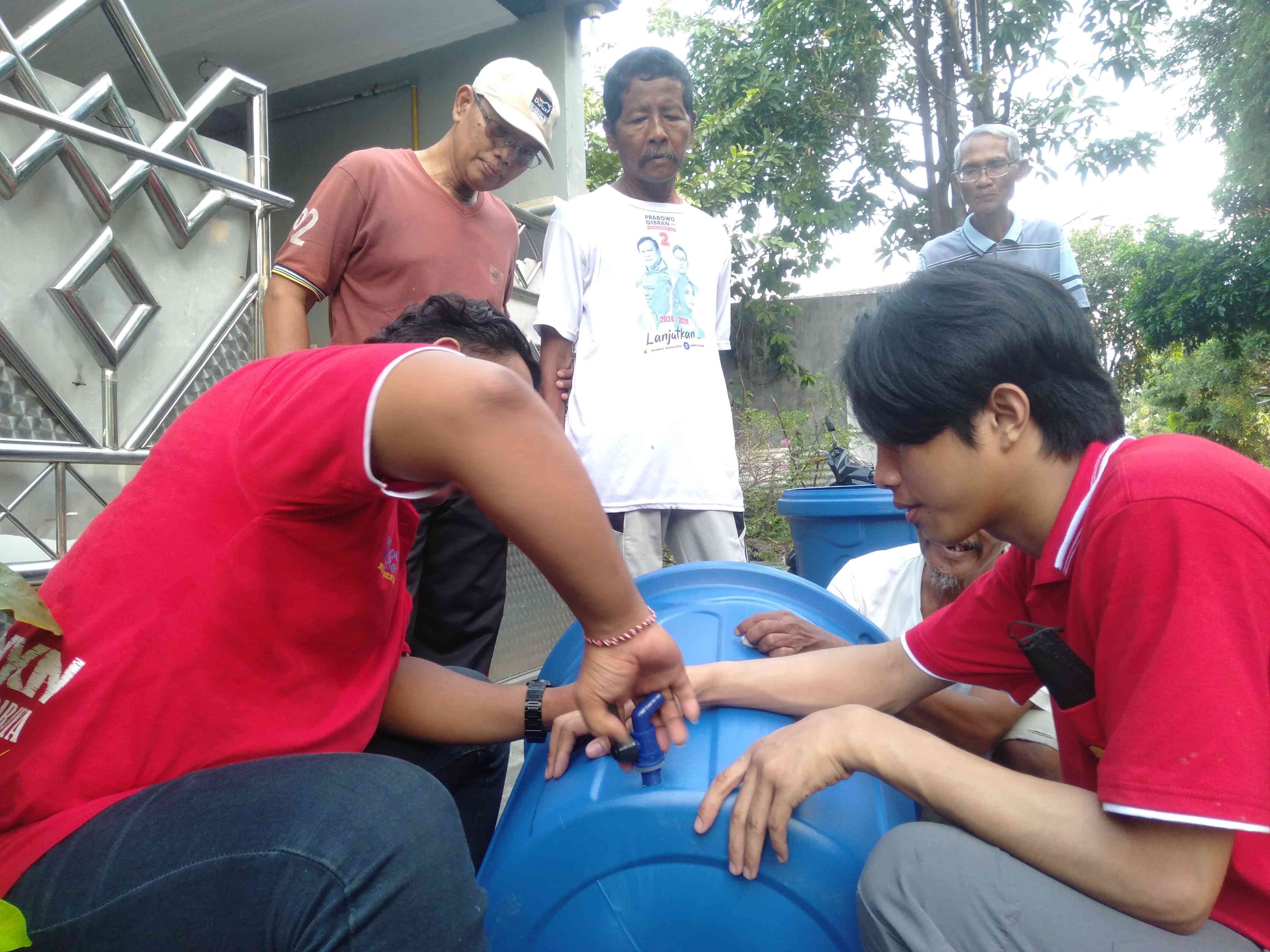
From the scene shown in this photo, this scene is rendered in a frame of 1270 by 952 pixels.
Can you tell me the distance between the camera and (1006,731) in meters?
1.87

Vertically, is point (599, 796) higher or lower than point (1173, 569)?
lower

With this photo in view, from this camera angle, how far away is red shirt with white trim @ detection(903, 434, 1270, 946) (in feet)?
2.98

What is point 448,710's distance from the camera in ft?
5.10

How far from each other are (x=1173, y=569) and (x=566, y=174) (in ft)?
15.5

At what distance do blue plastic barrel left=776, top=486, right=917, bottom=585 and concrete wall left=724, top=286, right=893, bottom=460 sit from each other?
4.16 m

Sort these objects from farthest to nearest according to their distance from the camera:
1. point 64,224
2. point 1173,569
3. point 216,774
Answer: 1. point 64,224
2. point 216,774
3. point 1173,569

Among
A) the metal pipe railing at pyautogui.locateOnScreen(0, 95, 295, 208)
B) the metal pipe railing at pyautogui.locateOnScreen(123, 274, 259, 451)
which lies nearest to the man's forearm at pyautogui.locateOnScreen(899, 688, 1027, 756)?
the metal pipe railing at pyautogui.locateOnScreen(123, 274, 259, 451)

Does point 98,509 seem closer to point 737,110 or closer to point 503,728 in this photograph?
point 503,728

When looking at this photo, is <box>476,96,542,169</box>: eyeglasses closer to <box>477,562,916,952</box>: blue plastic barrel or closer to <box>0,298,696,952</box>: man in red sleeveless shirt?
<box>0,298,696,952</box>: man in red sleeveless shirt

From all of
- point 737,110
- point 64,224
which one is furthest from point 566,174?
point 737,110

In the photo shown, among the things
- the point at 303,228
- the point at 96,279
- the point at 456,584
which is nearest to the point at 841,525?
the point at 456,584

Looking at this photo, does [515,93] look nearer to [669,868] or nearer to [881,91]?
[669,868]

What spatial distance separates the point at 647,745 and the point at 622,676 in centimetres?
10

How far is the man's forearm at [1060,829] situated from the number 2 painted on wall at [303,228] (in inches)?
69.6
